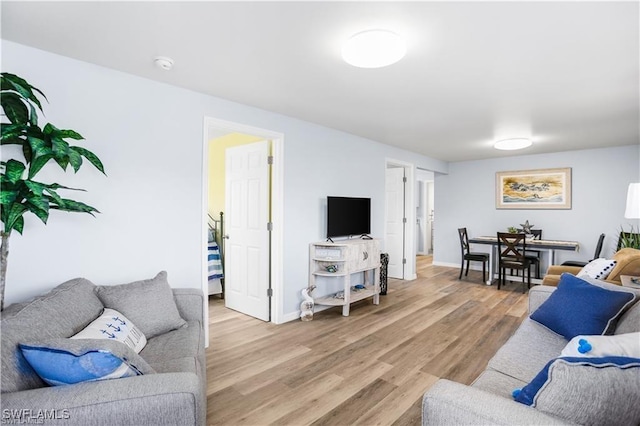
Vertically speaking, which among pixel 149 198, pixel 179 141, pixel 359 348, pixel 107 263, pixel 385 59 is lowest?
pixel 359 348

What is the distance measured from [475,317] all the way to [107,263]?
3795 mm

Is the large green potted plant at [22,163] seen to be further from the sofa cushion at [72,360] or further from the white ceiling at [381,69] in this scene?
the sofa cushion at [72,360]

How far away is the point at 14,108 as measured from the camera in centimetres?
169

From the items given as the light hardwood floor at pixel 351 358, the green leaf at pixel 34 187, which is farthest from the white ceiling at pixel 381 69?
the light hardwood floor at pixel 351 358

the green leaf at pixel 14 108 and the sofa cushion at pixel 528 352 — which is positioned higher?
the green leaf at pixel 14 108

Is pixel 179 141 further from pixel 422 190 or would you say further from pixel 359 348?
pixel 422 190

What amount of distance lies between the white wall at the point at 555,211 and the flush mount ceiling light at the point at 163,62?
6157mm

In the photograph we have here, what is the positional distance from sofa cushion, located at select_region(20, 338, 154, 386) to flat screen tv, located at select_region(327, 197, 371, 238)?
2.96 m

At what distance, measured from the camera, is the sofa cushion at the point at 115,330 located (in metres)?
1.65

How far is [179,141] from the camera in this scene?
2.83 meters

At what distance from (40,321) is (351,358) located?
214 cm

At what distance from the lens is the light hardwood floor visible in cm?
209

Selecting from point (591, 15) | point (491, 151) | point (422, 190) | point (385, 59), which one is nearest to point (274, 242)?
point (385, 59)

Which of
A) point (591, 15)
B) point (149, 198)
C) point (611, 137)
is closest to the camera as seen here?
point (591, 15)
